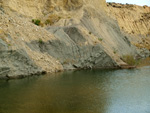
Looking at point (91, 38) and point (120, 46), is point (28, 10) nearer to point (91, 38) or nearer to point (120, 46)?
point (91, 38)

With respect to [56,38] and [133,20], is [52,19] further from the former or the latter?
[133,20]

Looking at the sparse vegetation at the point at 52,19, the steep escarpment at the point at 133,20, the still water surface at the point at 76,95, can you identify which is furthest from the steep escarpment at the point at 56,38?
the steep escarpment at the point at 133,20

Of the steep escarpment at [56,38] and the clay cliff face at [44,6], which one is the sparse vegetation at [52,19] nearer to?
the steep escarpment at [56,38]

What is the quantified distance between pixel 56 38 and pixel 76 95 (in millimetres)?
20195

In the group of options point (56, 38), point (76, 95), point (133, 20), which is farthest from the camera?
point (133, 20)

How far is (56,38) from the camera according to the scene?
138 feet

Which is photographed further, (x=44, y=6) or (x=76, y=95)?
(x=44, y=6)

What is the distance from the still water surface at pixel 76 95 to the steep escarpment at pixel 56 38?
3.88 meters

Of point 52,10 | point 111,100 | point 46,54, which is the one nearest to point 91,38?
point 46,54

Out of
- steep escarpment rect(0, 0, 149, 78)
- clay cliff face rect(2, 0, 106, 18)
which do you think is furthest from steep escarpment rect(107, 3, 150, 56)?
clay cliff face rect(2, 0, 106, 18)

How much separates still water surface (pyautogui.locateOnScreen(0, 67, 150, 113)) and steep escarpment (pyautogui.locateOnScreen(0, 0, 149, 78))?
12.7 ft

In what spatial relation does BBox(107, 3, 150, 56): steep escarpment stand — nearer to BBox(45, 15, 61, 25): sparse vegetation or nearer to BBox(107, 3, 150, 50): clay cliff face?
BBox(107, 3, 150, 50): clay cliff face

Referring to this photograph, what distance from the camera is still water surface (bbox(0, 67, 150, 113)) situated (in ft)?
62.8

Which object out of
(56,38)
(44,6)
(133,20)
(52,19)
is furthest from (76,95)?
(133,20)
